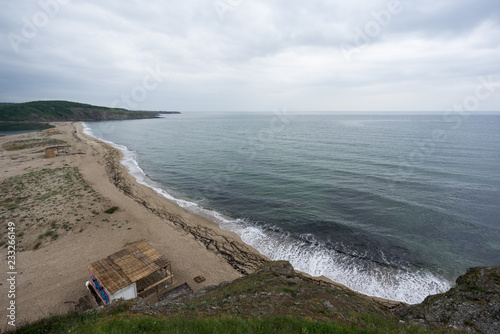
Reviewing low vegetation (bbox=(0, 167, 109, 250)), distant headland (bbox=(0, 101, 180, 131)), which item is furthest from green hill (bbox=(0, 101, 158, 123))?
low vegetation (bbox=(0, 167, 109, 250))

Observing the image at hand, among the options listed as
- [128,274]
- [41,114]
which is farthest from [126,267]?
[41,114]

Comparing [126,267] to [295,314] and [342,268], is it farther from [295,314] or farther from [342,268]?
[342,268]

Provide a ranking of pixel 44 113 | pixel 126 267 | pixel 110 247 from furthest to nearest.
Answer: pixel 44 113
pixel 110 247
pixel 126 267

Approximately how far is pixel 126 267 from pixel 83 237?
9343 mm

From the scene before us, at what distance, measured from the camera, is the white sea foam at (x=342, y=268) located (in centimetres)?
1650

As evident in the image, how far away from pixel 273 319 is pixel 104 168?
46973 millimetres

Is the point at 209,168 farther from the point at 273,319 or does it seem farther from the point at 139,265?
the point at 273,319

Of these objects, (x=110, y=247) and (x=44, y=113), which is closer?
(x=110, y=247)

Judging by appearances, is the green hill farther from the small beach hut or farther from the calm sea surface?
the small beach hut

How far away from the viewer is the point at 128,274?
48.3 feet

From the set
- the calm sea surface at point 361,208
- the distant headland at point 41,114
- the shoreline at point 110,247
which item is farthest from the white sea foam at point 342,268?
the distant headland at point 41,114

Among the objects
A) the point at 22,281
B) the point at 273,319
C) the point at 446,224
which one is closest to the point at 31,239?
the point at 22,281

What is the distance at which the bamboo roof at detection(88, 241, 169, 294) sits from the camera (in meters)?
14.2

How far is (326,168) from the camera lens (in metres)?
43.7
